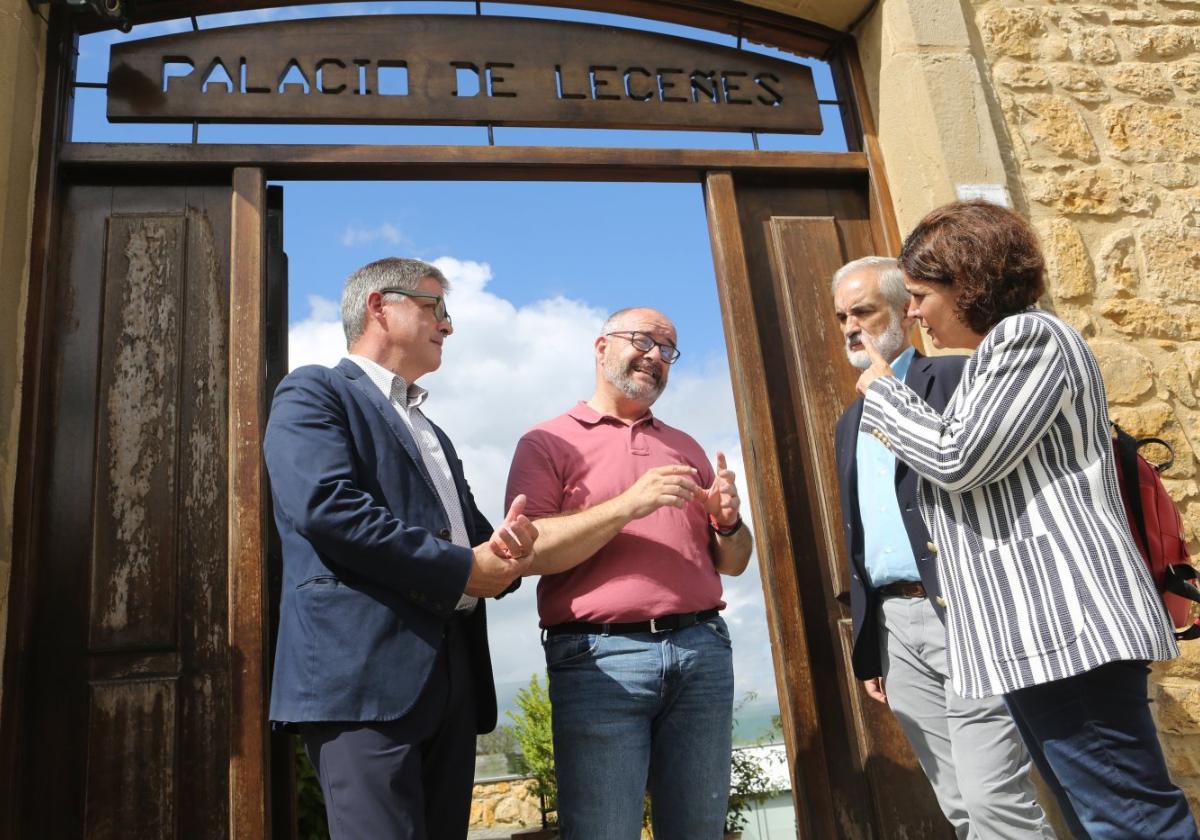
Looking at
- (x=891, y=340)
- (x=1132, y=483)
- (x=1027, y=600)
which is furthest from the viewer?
(x=891, y=340)

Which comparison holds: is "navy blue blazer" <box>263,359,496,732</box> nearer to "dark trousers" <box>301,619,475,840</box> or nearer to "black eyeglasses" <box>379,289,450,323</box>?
"dark trousers" <box>301,619,475,840</box>

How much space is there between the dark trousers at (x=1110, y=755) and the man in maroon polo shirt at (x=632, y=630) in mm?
1006

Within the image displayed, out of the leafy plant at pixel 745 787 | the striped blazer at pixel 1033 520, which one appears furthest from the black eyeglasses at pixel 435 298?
the leafy plant at pixel 745 787

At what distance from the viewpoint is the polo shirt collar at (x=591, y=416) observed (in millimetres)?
2939

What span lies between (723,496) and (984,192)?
1.66 metres

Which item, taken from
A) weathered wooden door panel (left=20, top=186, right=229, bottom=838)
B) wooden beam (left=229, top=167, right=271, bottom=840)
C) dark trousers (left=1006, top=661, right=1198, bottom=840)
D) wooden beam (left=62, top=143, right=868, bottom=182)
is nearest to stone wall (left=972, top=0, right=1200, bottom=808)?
wooden beam (left=62, top=143, right=868, bottom=182)

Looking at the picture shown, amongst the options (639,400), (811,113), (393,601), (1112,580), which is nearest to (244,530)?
(393,601)

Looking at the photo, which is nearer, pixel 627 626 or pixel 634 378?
pixel 627 626

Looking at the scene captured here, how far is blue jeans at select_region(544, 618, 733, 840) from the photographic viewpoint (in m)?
2.40

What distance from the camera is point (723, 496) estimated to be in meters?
2.76

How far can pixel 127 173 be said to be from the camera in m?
3.39

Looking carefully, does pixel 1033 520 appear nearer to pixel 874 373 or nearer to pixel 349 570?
pixel 874 373

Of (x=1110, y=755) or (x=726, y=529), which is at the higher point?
(x=726, y=529)

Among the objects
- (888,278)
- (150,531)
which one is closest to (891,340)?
(888,278)
